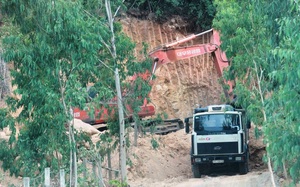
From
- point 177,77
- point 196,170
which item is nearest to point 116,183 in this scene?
point 196,170

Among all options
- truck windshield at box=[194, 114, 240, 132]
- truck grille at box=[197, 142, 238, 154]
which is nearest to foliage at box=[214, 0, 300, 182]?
truck windshield at box=[194, 114, 240, 132]

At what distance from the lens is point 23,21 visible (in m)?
17.3

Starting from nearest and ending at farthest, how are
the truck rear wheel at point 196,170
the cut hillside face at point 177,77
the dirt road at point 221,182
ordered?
the dirt road at point 221,182 → the truck rear wheel at point 196,170 → the cut hillside face at point 177,77

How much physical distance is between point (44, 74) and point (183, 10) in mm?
23508

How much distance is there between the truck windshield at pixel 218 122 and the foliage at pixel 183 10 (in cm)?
1435

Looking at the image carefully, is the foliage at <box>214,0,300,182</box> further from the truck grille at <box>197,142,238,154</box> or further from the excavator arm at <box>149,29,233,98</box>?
the excavator arm at <box>149,29,233,98</box>

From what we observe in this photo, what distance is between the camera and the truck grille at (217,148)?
25.4 m

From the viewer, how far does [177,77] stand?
38.1 meters

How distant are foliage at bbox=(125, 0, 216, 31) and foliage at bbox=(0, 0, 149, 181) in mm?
20740

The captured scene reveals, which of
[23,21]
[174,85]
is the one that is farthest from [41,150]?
[174,85]

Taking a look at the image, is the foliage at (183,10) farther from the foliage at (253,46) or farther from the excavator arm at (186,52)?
the foliage at (253,46)

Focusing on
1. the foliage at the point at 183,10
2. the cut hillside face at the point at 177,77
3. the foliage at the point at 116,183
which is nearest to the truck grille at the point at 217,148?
the foliage at the point at 116,183

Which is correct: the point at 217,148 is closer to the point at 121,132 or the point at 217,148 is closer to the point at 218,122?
the point at 218,122

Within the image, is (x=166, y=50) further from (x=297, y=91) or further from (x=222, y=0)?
(x=297, y=91)
